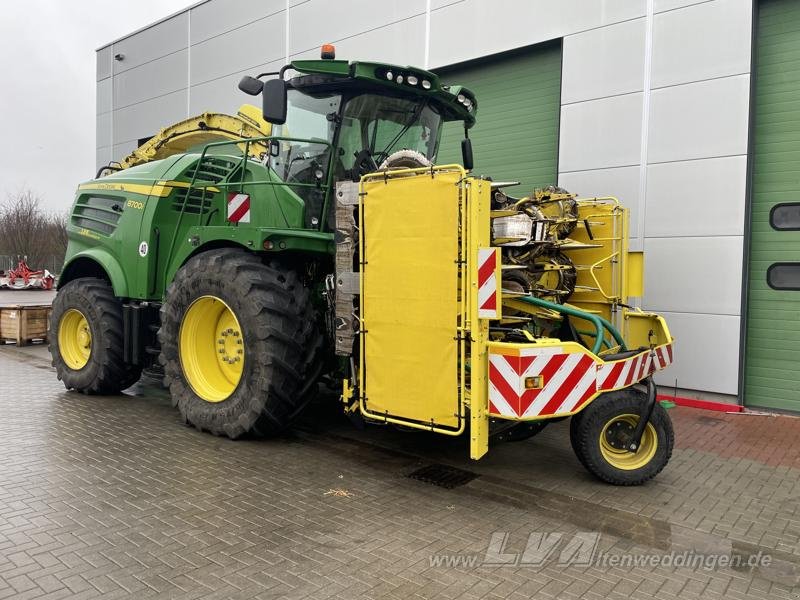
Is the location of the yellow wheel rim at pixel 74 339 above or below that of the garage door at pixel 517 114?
below

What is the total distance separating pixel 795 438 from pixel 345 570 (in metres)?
5.30

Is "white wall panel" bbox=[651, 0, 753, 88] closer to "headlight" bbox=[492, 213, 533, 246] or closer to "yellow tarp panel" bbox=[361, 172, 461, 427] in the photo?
"headlight" bbox=[492, 213, 533, 246]

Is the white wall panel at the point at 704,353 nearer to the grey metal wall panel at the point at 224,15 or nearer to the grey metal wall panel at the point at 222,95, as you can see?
the grey metal wall panel at the point at 222,95

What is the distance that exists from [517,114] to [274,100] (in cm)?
516

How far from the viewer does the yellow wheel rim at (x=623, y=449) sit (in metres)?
4.64

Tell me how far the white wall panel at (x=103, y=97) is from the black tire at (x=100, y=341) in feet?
42.4

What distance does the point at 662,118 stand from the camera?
7754 millimetres

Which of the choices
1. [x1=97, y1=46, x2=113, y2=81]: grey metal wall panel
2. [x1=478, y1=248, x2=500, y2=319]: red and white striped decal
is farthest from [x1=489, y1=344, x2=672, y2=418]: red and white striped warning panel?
[x1=97, y1=46, x2=113, y2=81]: grey metal wall panel

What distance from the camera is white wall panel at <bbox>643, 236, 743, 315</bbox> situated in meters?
7.27

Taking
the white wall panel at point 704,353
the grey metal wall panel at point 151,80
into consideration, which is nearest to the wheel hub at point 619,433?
the white wall panel at point 704,353

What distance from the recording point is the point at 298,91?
5684mm

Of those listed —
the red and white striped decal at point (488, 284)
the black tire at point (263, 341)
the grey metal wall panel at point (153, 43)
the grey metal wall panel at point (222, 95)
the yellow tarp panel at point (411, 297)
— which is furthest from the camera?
the grey metal wall panel at point (153, 43)

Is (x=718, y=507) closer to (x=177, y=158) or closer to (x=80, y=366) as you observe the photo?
(x=177, y=158)

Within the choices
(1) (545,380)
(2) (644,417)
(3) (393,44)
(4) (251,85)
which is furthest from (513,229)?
(3) (393,44)
